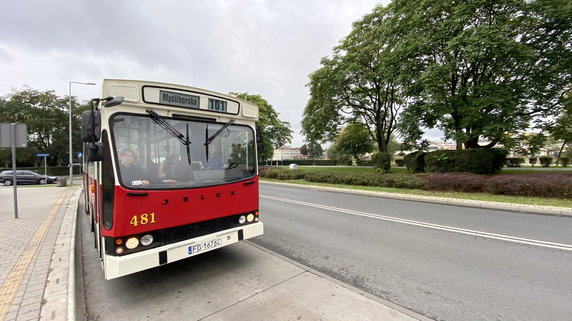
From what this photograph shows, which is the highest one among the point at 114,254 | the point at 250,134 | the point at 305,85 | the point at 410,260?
the point at 305,85

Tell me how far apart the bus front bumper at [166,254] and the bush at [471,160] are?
54.1 feet

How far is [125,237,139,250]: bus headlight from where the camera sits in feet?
10.3

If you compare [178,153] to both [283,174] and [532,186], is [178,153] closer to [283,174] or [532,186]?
[532,186]

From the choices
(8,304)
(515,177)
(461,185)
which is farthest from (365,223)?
(515,177)

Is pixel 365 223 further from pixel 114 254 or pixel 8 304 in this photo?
pixel 8 304

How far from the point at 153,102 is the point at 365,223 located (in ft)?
19.7

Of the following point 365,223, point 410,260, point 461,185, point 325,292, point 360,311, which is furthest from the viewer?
point 461,185

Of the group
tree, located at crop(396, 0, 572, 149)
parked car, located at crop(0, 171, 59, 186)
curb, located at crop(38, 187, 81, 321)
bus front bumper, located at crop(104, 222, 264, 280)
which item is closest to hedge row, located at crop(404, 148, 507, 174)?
tree, located at crop(396, 0, 572, 149)

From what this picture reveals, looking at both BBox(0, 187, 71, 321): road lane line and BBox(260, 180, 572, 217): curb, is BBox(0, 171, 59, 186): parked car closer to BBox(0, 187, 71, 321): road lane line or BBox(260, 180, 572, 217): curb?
BBox(0, 187, 71, 321): road lane line

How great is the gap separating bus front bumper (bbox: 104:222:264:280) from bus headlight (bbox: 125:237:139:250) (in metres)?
0.11

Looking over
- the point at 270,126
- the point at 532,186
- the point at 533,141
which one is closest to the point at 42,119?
the point at 270,126

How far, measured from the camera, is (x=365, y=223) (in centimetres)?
698

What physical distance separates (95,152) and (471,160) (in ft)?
61.0

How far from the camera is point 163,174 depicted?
3.56 metres
